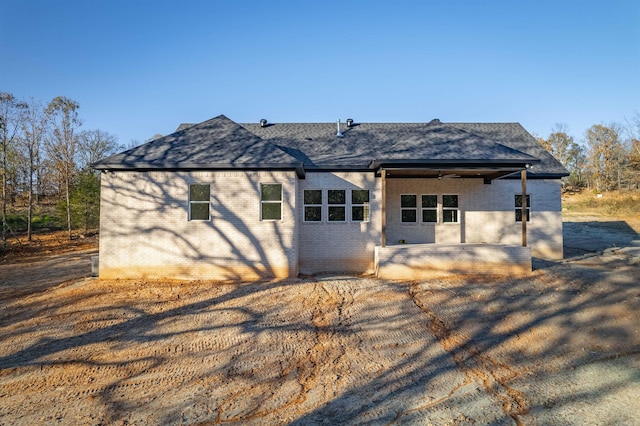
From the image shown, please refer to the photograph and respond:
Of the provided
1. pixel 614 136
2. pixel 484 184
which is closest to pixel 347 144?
pixel 484 184

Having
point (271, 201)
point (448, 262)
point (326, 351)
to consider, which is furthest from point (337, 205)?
point (326, 351)

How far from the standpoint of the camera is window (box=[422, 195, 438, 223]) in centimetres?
1305

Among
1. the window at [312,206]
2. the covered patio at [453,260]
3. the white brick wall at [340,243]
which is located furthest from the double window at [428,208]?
the window at [312,206]

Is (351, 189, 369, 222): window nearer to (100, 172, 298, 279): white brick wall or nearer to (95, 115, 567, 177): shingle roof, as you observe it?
(95, 115, 567, 177): shingle roof

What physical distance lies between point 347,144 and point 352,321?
8690mm

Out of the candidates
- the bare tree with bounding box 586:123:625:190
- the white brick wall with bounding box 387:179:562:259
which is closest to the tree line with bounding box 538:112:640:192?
the bare tree with bounding box 586:123:625:190

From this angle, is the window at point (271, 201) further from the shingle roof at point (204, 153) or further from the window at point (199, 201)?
the window at point (199, 201)

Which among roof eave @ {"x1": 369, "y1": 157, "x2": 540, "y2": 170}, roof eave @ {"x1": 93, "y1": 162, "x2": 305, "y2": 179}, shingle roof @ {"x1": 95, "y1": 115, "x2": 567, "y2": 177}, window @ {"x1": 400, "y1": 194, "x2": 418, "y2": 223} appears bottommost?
window @ {"x1": 400, "y1": 194, "x2": 418, "y2": 223}

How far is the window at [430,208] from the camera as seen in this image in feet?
42.8

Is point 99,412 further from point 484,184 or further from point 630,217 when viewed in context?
point 630,217

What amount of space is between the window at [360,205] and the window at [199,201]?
476 cm

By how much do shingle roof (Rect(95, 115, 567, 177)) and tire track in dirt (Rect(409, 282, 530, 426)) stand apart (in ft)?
18.2

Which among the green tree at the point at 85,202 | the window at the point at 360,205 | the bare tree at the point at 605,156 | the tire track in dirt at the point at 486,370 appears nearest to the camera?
the tire track in dirt at the point at 486,370

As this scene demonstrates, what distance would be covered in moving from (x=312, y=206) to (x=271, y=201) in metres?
2.15
